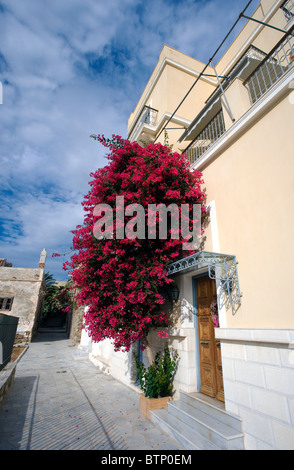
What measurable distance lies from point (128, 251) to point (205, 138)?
3.96 m

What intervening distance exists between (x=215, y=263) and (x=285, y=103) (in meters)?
2.98

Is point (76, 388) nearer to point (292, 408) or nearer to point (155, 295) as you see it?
point (155, 295)

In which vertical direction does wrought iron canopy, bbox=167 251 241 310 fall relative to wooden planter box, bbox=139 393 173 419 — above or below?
above

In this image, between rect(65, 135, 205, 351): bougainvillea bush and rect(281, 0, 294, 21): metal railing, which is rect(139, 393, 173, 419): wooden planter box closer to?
rect(65, 135, 205, 351): bougainvillea bush

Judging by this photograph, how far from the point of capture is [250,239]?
396 cm

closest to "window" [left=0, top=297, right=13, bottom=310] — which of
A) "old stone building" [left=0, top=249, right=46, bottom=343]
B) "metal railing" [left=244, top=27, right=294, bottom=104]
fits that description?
"old stone building" [left=0, top=249, right=46, bottom=343]

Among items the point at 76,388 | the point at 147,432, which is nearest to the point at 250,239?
the point at 147,432

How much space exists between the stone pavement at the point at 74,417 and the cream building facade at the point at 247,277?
0.70 m

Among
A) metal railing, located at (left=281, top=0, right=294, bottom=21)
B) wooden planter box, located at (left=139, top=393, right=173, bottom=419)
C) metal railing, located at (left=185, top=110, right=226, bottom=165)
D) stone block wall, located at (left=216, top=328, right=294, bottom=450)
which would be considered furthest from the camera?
metal railing, located at (left=281, top=0, right=294, bottom=21)

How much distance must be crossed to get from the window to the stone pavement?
418 inches

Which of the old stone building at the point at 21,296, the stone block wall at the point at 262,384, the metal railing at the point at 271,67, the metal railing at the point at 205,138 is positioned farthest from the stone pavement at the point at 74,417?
the old stone building at the point at 21,296

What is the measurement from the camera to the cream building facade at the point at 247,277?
3.19 meters

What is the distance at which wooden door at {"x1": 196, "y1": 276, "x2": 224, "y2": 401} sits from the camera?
4527mm

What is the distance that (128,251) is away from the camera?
4789 millimetres
